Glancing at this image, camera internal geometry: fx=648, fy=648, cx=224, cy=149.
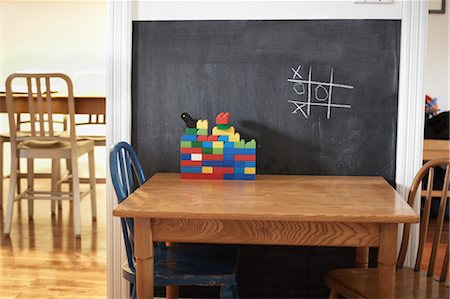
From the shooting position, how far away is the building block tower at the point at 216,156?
250 cm

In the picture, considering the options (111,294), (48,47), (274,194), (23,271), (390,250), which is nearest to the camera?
(390,250)

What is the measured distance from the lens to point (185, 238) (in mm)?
2043

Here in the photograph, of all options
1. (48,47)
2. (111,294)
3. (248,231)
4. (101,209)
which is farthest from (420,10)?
(48,47)

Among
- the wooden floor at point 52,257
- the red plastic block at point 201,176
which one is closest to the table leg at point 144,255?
the red plastic block at point 201,176

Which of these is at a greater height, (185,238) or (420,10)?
(420,10)

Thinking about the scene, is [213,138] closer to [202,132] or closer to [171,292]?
[202,132]

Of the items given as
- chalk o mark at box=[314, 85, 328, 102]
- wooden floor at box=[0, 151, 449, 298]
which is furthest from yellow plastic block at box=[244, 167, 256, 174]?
wooden floor at box=[0, 151, 449, 298]

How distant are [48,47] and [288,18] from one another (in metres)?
4.62

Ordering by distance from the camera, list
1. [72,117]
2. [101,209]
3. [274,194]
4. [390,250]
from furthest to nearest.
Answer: [101,209] → [72,117] → [274,194] → [390,250]

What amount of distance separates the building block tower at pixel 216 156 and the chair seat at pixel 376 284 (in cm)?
52

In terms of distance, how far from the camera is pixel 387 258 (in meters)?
2.00

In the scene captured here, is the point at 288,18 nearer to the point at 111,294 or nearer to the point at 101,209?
the point at 111,294

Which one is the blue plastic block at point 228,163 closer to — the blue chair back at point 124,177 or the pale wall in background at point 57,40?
the blue chair back at point 124,177

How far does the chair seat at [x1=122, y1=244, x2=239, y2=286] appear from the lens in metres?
2.20
